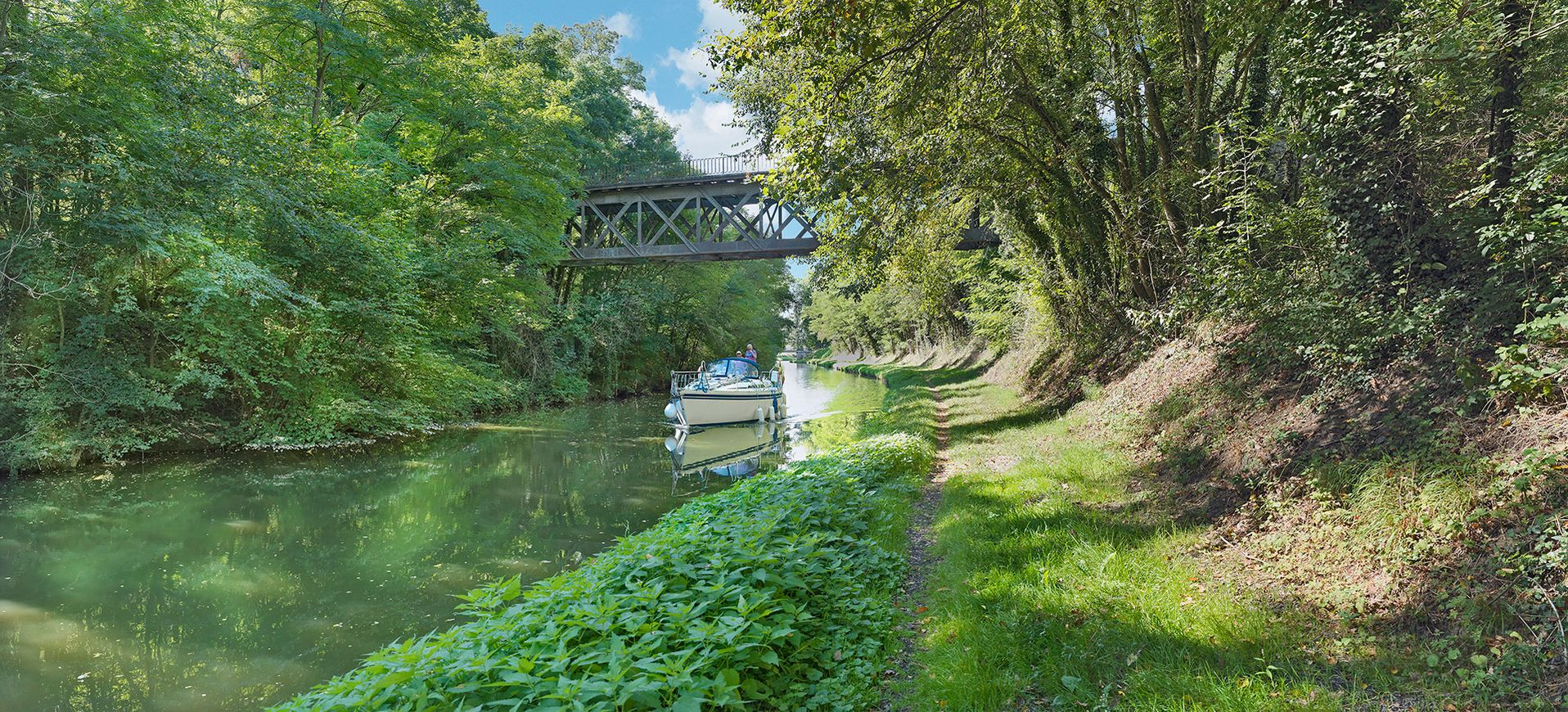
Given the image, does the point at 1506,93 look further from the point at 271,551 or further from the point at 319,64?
the point at 319,64

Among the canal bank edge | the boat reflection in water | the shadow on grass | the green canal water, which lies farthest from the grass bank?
the boat reflection in water

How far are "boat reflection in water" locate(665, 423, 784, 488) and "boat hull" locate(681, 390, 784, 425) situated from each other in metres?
0.44

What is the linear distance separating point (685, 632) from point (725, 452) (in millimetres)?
13429

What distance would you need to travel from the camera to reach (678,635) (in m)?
3.38

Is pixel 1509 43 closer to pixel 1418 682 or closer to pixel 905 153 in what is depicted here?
pixel 1418 682

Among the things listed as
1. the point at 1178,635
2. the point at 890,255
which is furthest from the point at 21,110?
the point at 1178,635

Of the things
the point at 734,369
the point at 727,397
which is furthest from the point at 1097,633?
the point at 734,369

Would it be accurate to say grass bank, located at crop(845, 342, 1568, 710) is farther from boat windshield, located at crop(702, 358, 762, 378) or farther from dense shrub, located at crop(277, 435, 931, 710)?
boat windshield, located at crop(702, 358, 762, 378)

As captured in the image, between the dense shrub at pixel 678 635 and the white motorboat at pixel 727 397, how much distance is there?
44.5ft

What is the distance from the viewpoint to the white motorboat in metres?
19.5

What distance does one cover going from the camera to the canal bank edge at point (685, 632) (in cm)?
283

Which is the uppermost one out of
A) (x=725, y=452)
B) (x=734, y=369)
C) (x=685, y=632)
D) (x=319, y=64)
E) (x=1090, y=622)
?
(x=319, y=64)

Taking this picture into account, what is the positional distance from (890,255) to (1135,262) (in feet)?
15.4

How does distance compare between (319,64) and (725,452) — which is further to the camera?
(319,64)
